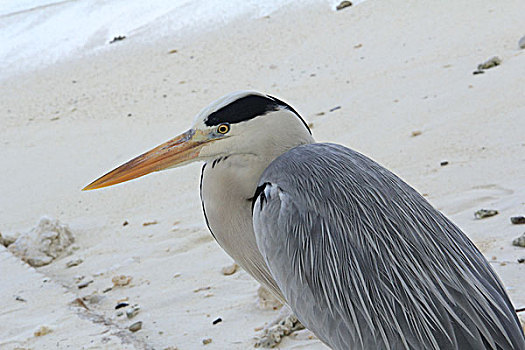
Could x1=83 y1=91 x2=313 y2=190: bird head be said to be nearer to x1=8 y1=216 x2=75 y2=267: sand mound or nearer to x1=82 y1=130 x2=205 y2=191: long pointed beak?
x1=82 y1=130 x2=205 y2=191: long pointed beak

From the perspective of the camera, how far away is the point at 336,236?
1707 mm

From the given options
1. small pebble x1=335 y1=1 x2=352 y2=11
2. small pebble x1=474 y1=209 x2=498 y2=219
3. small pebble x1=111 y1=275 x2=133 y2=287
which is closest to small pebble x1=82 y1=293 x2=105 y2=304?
small pebble x1=111 y1=275 x2=133 y2=287

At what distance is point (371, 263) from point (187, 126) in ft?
14.2

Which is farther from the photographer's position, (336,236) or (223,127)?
(223,127)

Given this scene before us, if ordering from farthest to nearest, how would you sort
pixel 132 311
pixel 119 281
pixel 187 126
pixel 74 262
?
pixel 187 126 < pixel 74 262 < pixel 119 281 < pixel 132 311

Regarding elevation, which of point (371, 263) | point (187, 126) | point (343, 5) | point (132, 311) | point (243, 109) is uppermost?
point (243, 109)

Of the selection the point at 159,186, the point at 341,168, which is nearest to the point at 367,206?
the point at 341,168

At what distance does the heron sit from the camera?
5.21 feet

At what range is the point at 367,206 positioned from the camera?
5.74ft

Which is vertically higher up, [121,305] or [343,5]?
[343,5]

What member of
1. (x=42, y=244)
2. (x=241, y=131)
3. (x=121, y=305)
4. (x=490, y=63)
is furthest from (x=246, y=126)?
(x=490, y=63)

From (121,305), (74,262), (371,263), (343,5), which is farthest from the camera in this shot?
(343,5)

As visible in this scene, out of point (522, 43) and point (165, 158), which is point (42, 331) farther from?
point (522, 43)

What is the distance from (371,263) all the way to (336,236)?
0.38 ft
